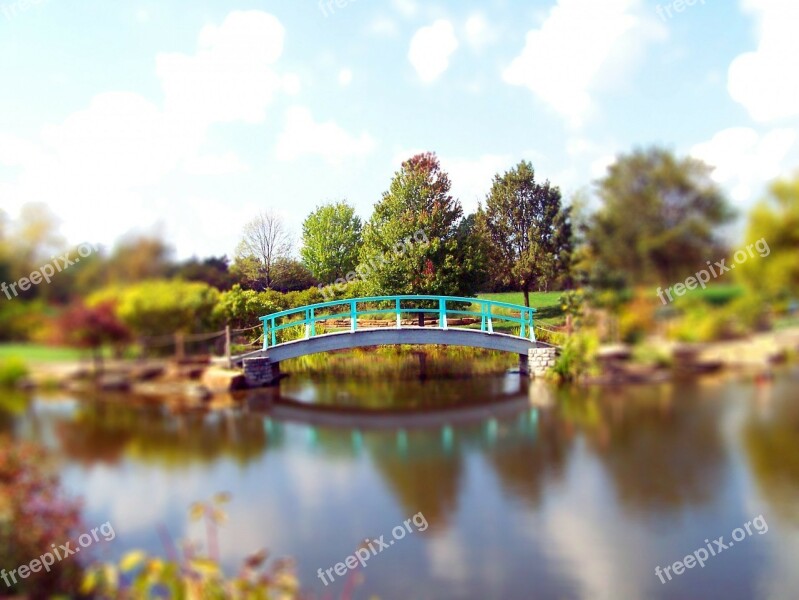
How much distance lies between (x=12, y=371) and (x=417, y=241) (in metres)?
8.84

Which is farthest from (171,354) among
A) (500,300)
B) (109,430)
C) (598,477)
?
(500,300)

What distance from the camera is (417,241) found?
13102 millimetres

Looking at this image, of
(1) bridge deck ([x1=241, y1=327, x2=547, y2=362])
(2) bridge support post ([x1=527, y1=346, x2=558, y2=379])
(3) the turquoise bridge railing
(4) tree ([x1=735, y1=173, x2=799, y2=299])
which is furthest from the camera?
(1) bridge deck ([x1=241, y1=327, x2=547, y2=362])

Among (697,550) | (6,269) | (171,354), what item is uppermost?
(6,269)

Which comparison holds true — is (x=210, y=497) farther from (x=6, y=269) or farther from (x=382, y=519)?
(x=6, y=269)

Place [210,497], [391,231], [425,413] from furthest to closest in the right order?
[391,231] → [425,413] → [210,497]

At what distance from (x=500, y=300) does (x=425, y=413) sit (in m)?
3.66

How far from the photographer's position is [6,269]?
5172 mm

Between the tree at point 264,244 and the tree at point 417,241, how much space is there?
2688mm

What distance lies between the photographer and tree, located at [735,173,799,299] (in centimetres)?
477

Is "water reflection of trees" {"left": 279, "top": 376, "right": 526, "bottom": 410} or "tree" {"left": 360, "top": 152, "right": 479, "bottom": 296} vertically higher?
"tree" {"left": 360, "top": 152, "right": 479, "bottom": 296}

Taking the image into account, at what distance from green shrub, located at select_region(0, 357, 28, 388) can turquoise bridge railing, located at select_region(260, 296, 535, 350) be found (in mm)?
3929

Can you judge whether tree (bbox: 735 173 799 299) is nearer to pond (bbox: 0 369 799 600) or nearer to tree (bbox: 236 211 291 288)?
pond (bbox: 0 369 799 600)
